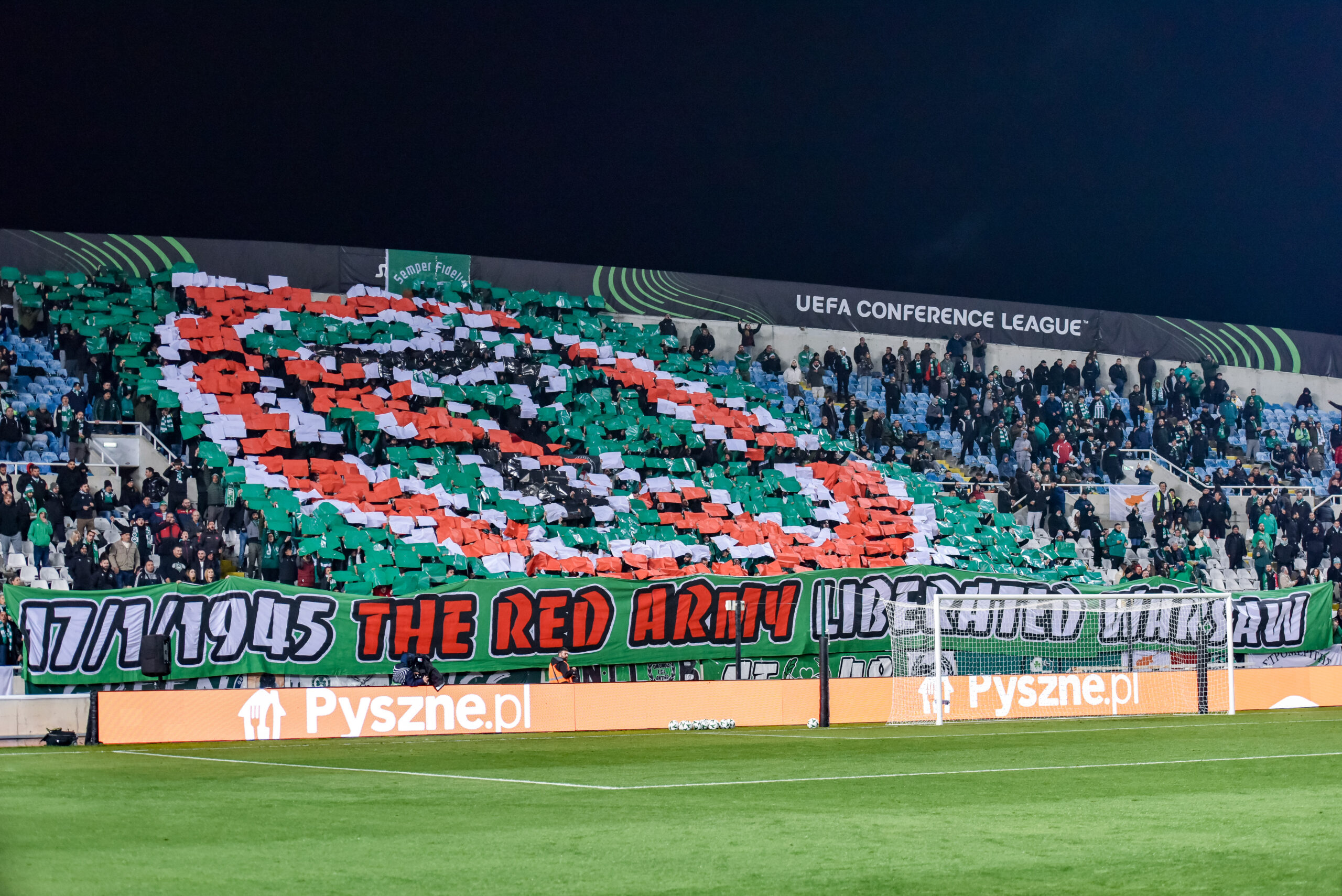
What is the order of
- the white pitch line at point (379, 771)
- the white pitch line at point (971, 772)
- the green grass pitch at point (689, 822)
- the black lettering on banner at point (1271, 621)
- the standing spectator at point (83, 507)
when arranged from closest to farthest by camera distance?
the green grass pitch at point (689, 822)
the white pitch line at point (971, 772)
the white pitch line at point (379, 771)
the standing spectator at point (83, 507)
the black lettering on banner at point (1271, 621)

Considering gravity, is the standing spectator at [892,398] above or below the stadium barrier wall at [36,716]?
above

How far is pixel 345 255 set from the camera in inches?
1478

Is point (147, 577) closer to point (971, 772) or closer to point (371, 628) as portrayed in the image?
point (371, 628)

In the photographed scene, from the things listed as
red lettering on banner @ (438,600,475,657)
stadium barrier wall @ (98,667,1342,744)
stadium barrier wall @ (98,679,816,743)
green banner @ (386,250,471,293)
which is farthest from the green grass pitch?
green banner @ (386,250,471,293)

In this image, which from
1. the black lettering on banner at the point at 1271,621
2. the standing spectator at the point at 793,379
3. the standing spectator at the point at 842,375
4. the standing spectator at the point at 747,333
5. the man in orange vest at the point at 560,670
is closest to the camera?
the man in orange vest at the point at 560,670

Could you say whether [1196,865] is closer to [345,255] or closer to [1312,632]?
[1312,632]

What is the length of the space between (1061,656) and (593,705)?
992 cm

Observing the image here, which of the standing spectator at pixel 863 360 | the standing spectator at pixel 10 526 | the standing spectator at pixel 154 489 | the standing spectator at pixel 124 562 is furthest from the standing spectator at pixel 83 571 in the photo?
the standing spectator at pixel 863 360

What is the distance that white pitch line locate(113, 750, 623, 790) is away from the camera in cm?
1236

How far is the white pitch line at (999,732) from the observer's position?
1981cm

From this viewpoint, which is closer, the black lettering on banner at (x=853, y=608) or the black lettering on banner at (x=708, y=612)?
the black lettering on banner at (x=708, y=612)

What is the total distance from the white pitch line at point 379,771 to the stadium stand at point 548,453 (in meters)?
8.89

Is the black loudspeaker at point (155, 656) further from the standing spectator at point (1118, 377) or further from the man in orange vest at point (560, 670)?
the standing spectator at point (1118, 377)

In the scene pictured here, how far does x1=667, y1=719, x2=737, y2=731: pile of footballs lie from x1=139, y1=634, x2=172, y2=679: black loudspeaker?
7.62 m
